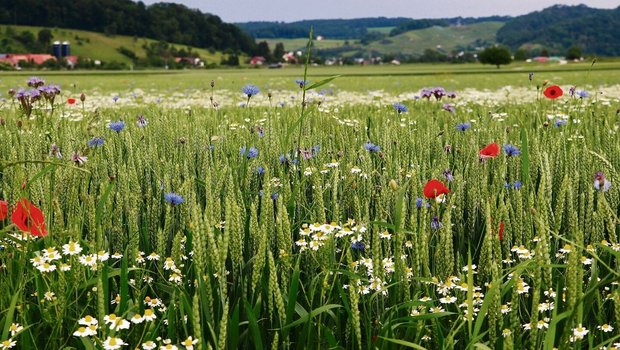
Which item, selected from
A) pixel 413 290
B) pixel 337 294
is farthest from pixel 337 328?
pixel 413 290

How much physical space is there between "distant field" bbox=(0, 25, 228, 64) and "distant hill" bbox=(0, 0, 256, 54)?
9.55 feet

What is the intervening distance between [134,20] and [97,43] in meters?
11.0

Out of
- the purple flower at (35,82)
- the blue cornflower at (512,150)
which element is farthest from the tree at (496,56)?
the blue cornflower at (512,150)

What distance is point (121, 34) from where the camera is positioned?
157250 millimetres

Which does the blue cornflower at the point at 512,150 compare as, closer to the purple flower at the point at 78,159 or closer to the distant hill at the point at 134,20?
the purple flower at the point at 78,159

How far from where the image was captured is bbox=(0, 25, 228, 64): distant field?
469 ft

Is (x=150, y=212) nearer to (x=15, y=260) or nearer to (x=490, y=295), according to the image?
(x=15, y=260)

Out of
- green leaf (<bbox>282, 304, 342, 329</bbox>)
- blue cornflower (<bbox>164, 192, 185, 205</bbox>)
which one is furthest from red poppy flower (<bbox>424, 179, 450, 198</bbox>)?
blue cornflower (<bbox>164, 192, 185, 205</bbox>)

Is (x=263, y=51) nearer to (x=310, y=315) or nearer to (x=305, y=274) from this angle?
(x=305, y=274)

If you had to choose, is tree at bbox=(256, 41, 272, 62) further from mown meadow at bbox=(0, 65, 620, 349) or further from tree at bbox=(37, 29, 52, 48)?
mown meadow at bbox=(0, 65, 620, 349)

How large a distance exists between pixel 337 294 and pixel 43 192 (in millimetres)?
1381

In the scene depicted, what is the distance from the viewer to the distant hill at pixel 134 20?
144 m

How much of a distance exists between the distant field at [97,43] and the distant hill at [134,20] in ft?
9.55

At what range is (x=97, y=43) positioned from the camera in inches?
5950
